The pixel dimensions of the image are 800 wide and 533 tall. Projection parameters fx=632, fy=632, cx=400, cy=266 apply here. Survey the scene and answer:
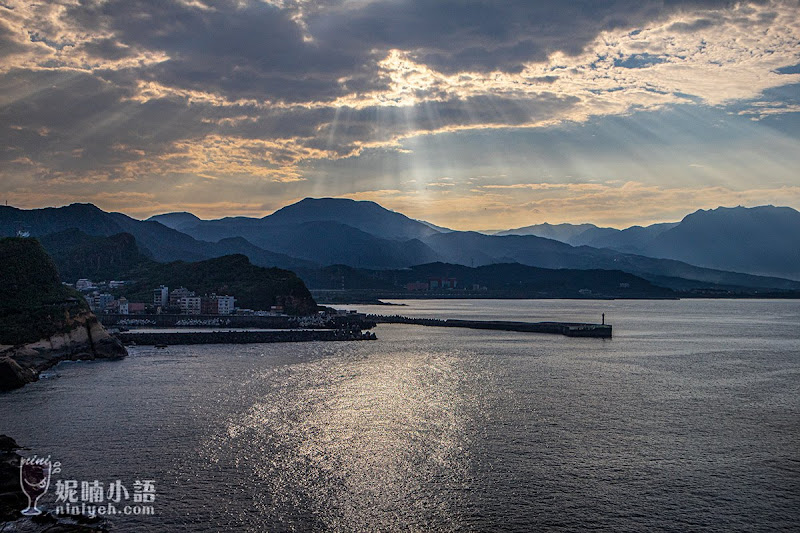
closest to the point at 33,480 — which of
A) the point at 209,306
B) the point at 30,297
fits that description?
the point at 30,297

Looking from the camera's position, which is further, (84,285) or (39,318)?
(84,285)

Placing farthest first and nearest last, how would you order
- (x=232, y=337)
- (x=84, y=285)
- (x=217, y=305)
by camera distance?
(x=84, y=285) < (x=217, y=305) < (x=232, y=337)

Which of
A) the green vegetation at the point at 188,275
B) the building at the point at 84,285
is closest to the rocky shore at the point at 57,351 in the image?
the green vegetation at the point at 188,275

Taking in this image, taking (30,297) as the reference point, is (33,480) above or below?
below

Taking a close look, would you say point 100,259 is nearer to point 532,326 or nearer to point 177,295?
point 177,295

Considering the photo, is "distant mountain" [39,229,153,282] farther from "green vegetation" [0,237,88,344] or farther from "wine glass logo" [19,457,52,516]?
"wine glass logo" [19,457,52,516]

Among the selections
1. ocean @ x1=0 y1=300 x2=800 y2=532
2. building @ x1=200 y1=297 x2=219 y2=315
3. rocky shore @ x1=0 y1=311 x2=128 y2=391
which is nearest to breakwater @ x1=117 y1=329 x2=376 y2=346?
rocky shore @ x1=0 y1=311 x2=128 y2=391
